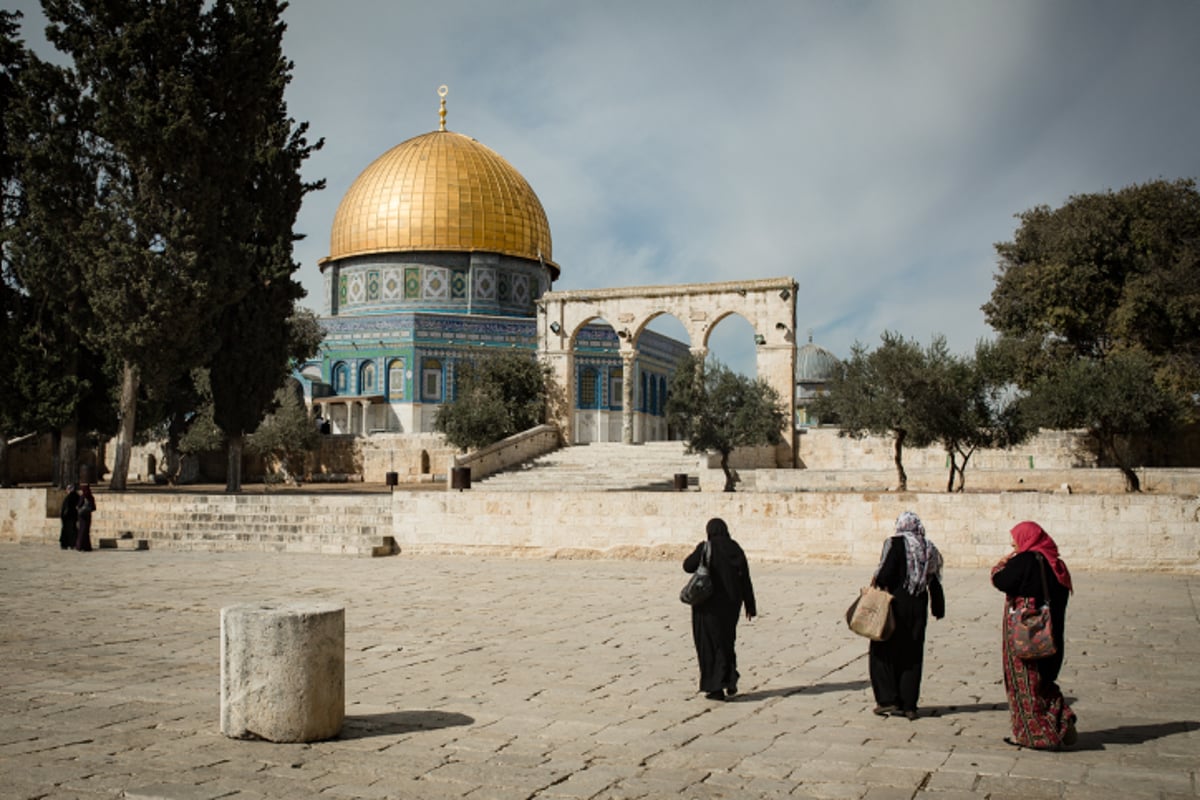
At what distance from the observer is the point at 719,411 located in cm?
2538

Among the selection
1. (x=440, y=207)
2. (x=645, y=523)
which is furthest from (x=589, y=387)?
(x=645, y=523)

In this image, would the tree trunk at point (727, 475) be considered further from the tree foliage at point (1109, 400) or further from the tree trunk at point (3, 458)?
the tree trunk at point (3, 458)

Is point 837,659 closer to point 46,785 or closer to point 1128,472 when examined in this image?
point 46,785

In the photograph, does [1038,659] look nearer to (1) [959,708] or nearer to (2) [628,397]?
(1) [959,708]

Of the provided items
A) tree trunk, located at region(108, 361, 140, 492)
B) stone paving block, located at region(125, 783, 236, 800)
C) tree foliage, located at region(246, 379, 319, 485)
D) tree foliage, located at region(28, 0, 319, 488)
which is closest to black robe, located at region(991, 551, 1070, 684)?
stone paving block, located at region(125, 783, 236, 800)

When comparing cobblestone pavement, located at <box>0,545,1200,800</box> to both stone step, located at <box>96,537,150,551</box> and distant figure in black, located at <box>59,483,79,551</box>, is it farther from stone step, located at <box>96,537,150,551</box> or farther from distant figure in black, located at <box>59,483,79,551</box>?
stone step, located at <box>96,537,150,551</box>

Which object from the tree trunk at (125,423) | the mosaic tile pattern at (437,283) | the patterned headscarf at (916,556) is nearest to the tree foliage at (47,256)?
the tree trunk at (125,423)

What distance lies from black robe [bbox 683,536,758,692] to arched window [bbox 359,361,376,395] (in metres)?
36.6

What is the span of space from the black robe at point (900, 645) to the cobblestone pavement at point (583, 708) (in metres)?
0.17

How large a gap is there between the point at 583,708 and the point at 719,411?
19962 mm

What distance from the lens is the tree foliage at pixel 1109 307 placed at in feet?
75.8

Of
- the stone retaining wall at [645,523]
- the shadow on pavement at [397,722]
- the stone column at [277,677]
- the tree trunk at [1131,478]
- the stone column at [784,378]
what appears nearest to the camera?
the stone column at [277,677]

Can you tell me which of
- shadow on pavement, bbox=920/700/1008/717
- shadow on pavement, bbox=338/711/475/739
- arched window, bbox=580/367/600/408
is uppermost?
arched window, bbox=580/367/600/408

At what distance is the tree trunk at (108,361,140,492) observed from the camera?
21.4m
